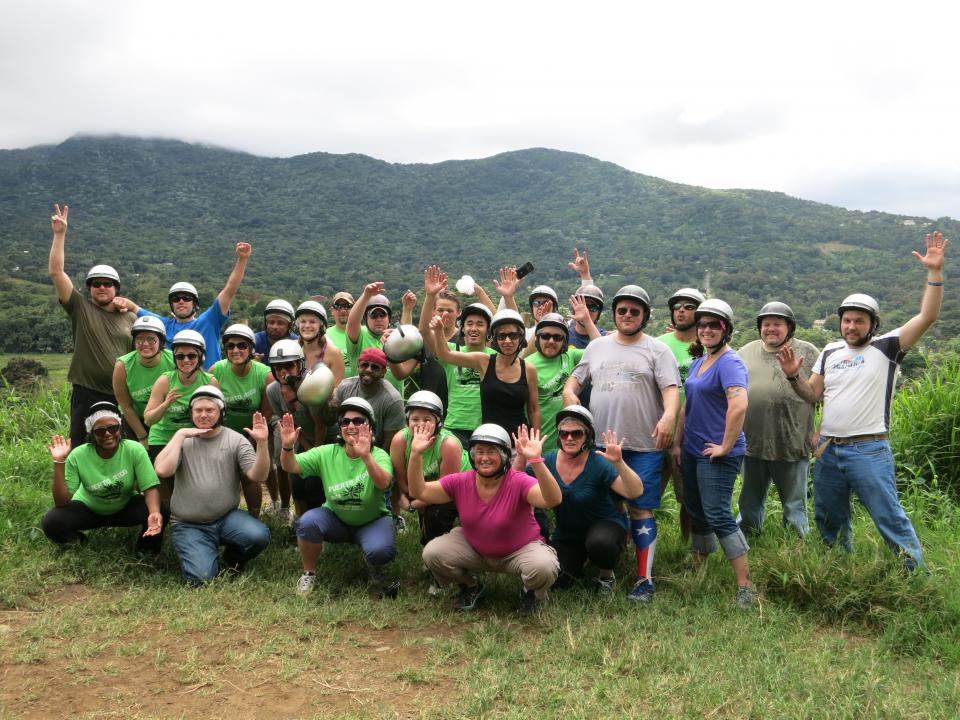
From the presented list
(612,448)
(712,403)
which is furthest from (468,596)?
(712,403)

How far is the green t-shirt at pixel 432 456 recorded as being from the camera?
243 inches

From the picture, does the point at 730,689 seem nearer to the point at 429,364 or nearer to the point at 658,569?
the point at 658,569

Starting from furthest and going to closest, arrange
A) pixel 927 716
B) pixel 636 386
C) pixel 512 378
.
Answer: pixel 512 378 → pixel 636 386 → pixel 927 716

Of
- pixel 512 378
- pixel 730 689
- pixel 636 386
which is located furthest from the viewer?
pixel 512 378

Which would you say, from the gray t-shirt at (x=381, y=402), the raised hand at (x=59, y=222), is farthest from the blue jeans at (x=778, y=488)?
the raised hand at (x=59, y=222)

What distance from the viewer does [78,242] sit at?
79562 millimetres

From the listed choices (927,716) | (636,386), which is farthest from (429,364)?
(927,716)

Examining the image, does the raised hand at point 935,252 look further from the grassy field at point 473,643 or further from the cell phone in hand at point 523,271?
the cell phone in hand at point 523,271

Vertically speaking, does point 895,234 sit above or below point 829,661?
above

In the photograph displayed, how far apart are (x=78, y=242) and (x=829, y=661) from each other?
291ft

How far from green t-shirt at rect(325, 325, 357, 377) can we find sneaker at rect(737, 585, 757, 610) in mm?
4197

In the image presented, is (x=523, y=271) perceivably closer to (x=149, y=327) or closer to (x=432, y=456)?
(x=432, y=456)

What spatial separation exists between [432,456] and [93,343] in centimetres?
372

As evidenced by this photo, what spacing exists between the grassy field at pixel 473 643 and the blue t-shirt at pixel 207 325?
2.14 metres
